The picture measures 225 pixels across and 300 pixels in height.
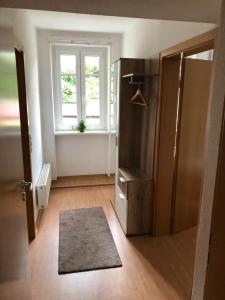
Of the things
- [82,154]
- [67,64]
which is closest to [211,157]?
[82,154]

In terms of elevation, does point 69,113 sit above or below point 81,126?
above

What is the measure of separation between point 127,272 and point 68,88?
3.31m

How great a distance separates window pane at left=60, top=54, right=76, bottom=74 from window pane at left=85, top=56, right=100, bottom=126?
0.24 m

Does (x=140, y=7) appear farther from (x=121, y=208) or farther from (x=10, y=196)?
(x=121, y=208)

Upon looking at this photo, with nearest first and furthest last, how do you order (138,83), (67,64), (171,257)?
(171,257), (138,83), (67,64)

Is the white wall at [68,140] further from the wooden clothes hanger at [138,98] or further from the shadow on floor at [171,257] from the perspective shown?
the shadow on floor at [171,257]

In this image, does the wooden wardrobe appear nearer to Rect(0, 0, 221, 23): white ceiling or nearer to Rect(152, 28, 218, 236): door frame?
Rect(152, 28, 218, 236): door frame

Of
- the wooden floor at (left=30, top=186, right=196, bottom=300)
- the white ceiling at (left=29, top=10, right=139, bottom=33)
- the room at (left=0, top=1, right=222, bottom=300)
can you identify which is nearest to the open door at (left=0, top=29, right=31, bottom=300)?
the room at (left=0, top=1, right=222, bottom=300)

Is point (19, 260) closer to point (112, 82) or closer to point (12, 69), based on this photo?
point (12, 69)

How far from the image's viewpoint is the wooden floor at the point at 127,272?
206 cm

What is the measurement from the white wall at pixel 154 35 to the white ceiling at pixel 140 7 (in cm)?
41

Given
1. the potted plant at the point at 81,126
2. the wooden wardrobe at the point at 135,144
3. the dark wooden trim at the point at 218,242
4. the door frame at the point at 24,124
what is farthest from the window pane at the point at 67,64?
the dark wooden trim at the point at 218,242

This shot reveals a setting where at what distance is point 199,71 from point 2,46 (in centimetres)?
214

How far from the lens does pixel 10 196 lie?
50.1 inches
